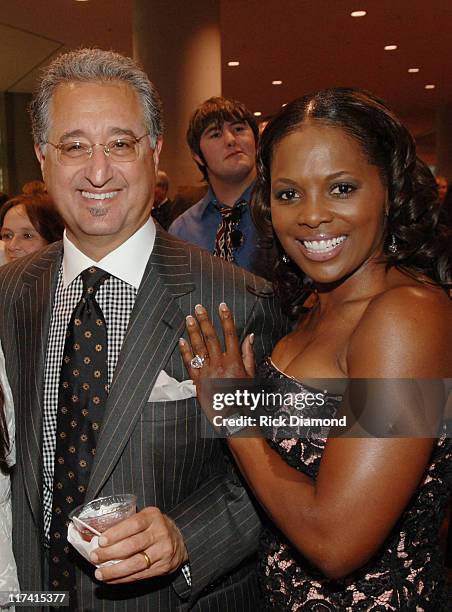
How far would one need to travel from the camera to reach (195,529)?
1459 mm

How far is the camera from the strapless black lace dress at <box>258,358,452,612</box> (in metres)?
1.34

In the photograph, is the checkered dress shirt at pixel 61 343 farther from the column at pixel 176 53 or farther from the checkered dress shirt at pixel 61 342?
the column at pixel 176 53

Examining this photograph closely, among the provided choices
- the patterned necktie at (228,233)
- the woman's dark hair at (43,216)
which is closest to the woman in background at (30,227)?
the woman's dark hair at (43,216)

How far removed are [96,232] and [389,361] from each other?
2.24 feet

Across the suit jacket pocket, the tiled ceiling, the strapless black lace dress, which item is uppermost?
the tiled ceiling

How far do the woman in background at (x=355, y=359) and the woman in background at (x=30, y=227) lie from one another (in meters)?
2.05

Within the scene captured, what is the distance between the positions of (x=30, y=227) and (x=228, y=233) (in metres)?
0.89

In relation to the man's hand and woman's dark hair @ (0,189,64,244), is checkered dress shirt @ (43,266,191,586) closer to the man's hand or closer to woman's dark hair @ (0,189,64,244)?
the man's hand

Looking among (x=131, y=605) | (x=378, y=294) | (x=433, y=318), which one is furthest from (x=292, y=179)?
(x=131, y=605)

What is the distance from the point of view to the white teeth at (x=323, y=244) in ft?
4.55

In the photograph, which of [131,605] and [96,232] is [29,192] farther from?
[131,605]

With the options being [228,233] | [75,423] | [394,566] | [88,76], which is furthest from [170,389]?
[228,233]

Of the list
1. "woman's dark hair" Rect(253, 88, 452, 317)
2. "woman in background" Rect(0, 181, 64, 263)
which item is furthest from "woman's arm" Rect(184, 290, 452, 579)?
"woman in background" Rect(0, 181, 64, 263)

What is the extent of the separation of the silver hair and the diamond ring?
0.51m
